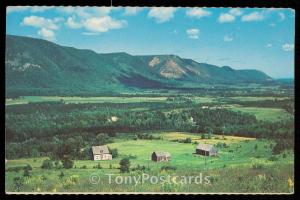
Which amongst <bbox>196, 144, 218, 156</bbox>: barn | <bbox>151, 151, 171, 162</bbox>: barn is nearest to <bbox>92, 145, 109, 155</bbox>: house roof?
<bbox>151, 151, 171, 162</bbox>: barn

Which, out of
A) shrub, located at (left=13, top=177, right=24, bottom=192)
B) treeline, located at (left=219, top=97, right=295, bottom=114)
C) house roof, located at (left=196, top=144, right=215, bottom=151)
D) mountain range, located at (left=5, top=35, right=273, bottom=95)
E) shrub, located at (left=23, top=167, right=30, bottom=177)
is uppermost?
mountain range, located at (left=5, top=35, right=273, bottom=95)

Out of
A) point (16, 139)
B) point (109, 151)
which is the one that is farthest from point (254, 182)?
point (16, 139)

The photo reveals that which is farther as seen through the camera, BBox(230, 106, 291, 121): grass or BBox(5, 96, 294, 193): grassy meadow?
BBox(230, 106, 291, 121): grass

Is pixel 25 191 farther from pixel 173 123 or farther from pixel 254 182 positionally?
pixel 254 182

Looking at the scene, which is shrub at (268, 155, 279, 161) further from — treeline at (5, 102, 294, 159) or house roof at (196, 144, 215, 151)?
house roof at (196, 144, 215, 151)

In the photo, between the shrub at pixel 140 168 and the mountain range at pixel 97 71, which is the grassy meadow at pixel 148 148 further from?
the mountain range at pixel 97 71
